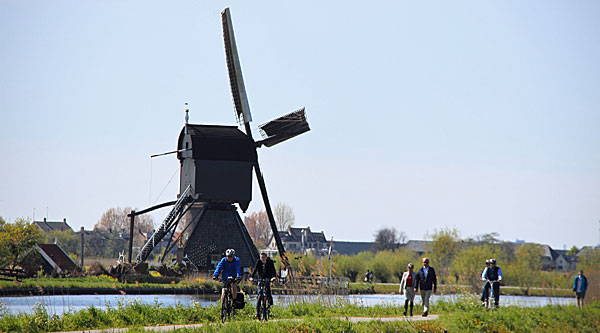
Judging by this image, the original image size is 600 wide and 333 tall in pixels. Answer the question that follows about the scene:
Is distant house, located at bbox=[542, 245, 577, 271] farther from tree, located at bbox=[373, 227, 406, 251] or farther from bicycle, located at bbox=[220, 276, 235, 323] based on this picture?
bicycle, located at bbox=[220, 276, 235, 323]

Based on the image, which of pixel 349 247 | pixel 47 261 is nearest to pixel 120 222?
pixel 349 247

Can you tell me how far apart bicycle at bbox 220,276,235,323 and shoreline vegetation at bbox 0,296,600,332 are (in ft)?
0.86

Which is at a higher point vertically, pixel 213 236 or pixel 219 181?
pixel 219 181

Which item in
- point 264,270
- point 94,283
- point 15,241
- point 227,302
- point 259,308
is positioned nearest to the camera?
point 227,302

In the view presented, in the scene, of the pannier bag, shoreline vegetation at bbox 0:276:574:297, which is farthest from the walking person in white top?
shoreline vegetation at bbox 0:276:574:297

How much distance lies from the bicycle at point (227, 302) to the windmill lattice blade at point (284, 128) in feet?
100

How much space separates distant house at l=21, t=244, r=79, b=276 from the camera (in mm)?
47094

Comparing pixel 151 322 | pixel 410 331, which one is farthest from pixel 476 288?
pixel 151 322

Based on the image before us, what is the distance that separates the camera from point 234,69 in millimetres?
49844

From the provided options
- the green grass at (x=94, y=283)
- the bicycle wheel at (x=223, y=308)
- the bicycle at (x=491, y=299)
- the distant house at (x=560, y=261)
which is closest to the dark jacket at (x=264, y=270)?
the bicycle wheel at (x=223, y=308)

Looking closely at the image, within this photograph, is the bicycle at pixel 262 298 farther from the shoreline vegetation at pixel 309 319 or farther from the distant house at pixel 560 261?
the distant house at pixel 560 261

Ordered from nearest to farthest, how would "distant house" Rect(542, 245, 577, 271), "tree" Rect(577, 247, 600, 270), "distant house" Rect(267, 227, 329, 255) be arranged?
"tree" Rect(577, 247, 600, 270), "distant house" Rect(267, 227, 329, 255), "distant house" Rect(542, 245, 577, 271)

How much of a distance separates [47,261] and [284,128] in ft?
55.5

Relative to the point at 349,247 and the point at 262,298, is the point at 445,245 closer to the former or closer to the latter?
the point at 262,298
